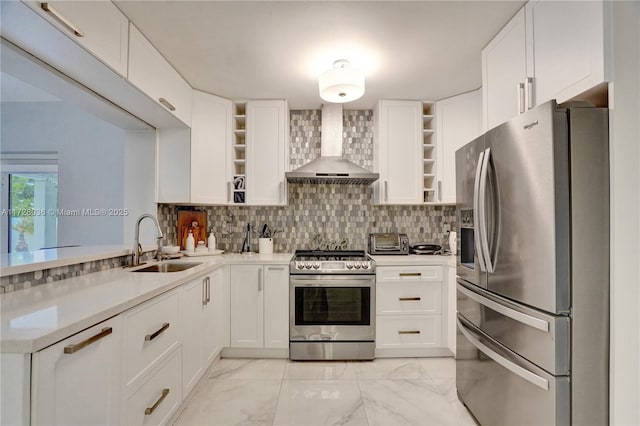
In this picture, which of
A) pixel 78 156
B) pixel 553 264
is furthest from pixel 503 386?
pixel 78 156

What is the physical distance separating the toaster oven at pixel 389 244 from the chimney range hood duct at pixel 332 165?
Result: 618 mm

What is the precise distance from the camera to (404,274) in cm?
272

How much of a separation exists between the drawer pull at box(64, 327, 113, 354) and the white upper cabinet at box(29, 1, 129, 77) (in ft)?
4.22

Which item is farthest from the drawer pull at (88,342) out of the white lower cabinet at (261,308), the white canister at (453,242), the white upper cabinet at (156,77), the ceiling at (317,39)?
the white canister at (453,242)

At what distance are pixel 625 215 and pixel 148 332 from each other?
2120 mm

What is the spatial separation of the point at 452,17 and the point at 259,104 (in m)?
1.89

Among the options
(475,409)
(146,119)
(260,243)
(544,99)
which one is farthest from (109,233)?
(544,99)

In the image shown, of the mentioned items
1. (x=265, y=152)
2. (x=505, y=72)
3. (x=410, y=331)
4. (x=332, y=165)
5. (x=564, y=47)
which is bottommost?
(x=410, y=331)

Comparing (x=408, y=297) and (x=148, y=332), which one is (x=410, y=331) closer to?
(x=408, y=297)

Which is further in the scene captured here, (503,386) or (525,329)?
(503,386)

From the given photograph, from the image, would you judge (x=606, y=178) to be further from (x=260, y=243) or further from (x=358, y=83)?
(x=260, y=243)

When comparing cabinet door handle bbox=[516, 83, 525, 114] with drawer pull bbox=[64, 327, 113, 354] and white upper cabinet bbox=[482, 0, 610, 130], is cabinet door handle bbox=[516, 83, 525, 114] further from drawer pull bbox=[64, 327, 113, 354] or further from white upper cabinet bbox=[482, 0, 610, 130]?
drawer pull bbox=[64, 327, 113, 354]

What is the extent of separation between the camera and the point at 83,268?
6.05 ft

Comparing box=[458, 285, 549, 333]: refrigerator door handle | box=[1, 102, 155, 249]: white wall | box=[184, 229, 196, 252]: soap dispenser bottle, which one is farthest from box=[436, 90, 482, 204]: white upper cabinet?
box=[1, 102, 155, 249]: white wall
